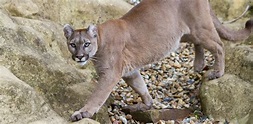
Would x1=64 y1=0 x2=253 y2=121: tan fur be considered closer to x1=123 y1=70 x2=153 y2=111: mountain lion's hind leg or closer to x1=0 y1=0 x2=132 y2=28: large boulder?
x1=123 y1=70 x2=153 y2=111: mountain lion's hind leg

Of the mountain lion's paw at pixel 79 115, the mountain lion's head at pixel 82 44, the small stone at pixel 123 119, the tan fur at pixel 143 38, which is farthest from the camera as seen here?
the small stone at pixel 123 119

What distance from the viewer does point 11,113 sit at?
3668mm

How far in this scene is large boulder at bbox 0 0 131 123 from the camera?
13.8ft

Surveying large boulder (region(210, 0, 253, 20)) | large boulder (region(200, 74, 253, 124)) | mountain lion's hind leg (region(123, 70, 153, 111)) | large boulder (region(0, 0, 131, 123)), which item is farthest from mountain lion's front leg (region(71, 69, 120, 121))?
large boulder (region(210, 0, 253, 20))

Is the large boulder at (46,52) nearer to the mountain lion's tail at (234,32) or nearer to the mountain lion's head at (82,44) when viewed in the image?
the mountain lion's head at (82,44)

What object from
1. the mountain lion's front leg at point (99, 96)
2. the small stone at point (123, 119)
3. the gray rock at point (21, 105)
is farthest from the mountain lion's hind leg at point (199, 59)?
the gray rock at point (21, 105)

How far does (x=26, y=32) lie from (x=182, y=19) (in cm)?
140

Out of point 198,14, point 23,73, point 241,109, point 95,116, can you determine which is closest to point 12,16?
point 23,73

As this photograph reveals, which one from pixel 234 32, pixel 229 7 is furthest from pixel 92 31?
pixel 229 7

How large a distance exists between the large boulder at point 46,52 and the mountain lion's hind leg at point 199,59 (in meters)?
1.03

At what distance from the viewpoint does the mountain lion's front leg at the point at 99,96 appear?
4113mm

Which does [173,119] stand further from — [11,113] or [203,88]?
[11,113]

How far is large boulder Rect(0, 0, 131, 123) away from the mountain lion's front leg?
109 millimetres

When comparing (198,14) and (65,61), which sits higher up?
(198,14)
